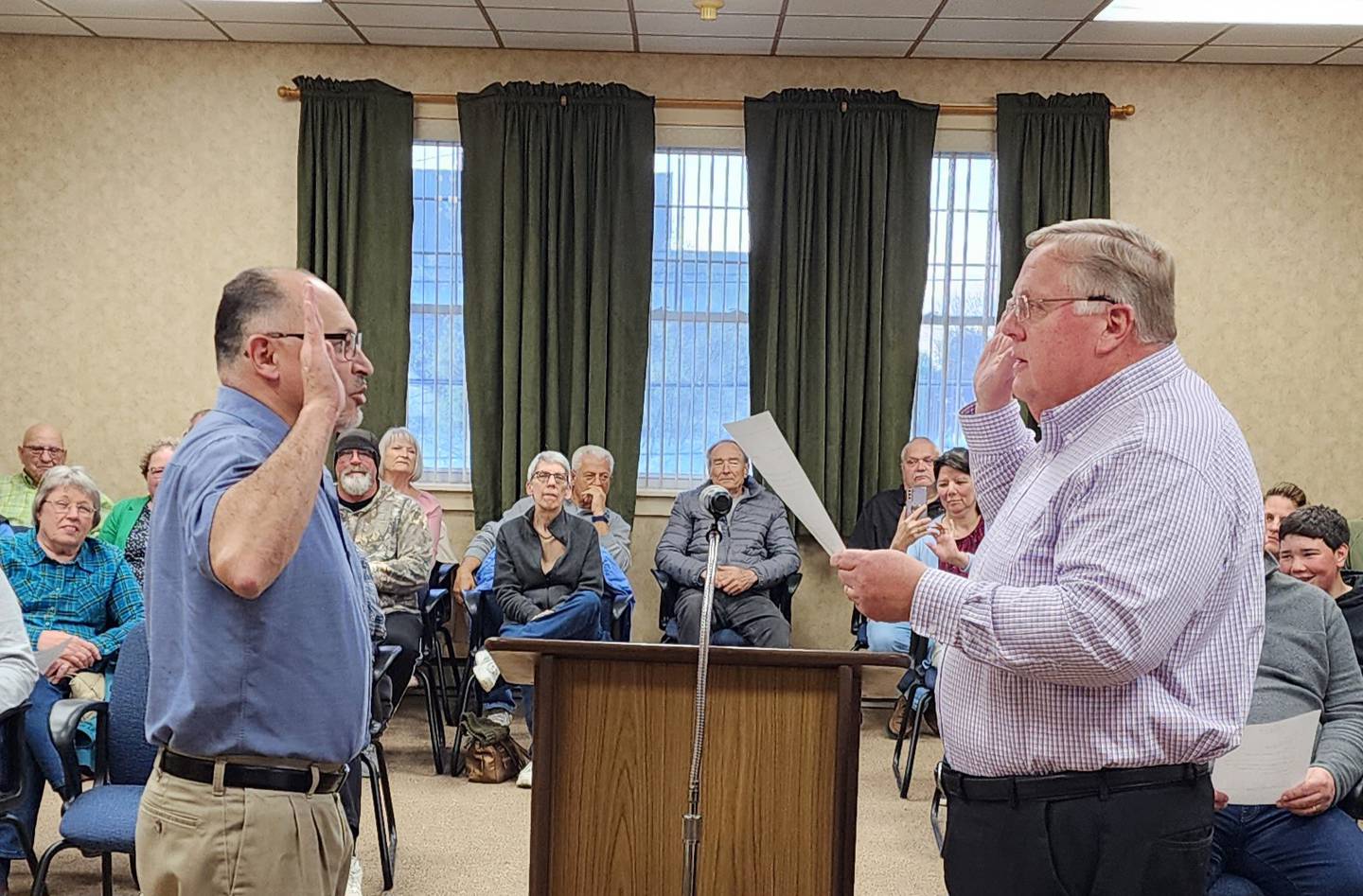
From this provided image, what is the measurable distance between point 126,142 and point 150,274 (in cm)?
65

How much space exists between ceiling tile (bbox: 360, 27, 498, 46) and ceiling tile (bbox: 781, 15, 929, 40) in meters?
1.44

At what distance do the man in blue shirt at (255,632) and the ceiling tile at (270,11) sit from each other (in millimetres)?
4590

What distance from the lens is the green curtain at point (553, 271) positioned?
21.6 feet

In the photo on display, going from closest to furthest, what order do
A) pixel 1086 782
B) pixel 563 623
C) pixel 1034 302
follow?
pixel 1086 782 → pixel 1034 302 → pixel 563 623

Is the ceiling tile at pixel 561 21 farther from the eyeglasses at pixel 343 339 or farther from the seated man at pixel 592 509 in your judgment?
the eyeglasses at pixel 343 339

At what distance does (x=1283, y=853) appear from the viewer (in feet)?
9.75

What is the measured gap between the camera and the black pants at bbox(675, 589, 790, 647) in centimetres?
571

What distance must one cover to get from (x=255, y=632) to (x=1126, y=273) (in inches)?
48.4

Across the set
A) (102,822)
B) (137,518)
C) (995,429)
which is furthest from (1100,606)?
(137,518)

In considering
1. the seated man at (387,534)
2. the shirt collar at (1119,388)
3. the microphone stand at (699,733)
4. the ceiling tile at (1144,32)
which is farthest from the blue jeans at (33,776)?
the ceiling tile at (1144,32)

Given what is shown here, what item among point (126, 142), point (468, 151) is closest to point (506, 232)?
point (468, 151)

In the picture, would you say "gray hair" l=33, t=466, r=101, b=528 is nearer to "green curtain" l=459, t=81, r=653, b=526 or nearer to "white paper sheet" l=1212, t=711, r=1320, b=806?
"green curtain" l=459, t=81, r=653, b=526

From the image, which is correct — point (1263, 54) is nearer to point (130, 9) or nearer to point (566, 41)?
point (566, 41)

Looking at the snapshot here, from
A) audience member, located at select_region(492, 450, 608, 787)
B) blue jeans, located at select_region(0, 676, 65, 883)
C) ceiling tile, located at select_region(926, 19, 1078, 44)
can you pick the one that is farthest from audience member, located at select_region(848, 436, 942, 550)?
blue jeans, located at select_region(0, 676, 65, 883)
